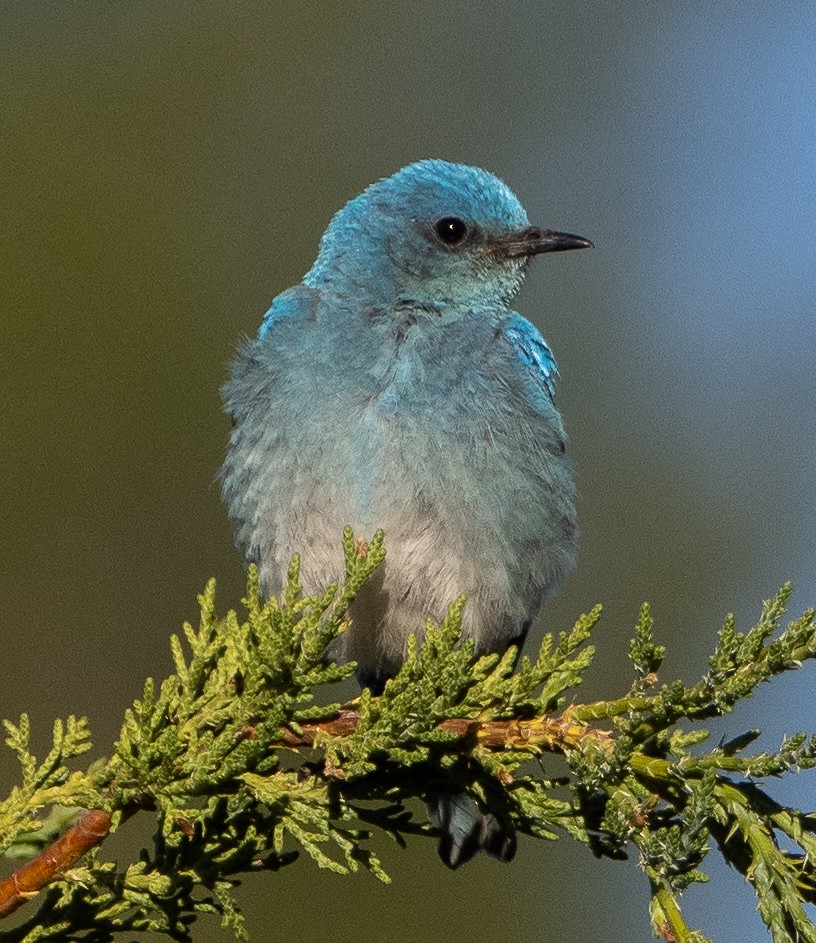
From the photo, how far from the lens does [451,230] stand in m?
5.65

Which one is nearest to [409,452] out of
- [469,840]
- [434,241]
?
[434,241]

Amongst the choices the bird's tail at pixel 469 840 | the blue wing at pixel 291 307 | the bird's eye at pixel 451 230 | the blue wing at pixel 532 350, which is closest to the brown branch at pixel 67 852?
the bird's tail at pixel 469 840

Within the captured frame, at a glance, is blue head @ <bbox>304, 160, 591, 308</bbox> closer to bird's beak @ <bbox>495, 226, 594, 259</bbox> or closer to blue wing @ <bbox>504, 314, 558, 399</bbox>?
bird's beak @ <bbox>495, 226, 594, 259</bbox>

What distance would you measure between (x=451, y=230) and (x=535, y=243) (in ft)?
1.18

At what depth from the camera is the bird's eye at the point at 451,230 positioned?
5625mm

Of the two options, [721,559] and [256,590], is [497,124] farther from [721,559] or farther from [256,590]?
[256,590]

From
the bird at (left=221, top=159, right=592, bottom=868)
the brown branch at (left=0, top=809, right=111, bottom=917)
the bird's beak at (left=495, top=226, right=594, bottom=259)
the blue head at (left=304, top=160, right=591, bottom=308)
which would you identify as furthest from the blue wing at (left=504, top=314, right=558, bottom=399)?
the brown branch at (left=0, top=809, right=111, bottom=917)

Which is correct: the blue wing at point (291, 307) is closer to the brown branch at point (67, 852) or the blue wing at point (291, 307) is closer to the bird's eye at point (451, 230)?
the bird's eye at point (451, 230)

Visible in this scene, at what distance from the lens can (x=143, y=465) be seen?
8016mm

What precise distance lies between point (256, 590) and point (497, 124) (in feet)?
22.6

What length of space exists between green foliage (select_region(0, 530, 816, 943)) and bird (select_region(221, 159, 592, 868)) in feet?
3.85

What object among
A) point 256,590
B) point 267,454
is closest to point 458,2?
point 267,454

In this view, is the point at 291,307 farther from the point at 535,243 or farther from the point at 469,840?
the point at 469,840

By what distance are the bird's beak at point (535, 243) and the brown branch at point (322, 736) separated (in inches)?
98.2
